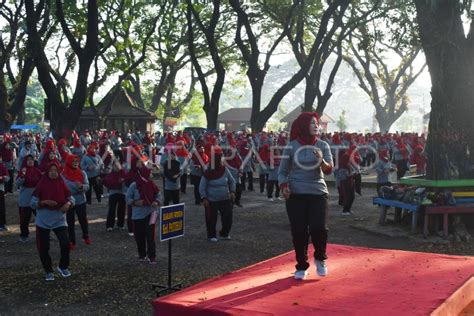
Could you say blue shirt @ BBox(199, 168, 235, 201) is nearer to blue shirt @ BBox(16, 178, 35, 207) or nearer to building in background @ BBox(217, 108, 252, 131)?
blue shirt @ BBox(16, 178, 35, 207)

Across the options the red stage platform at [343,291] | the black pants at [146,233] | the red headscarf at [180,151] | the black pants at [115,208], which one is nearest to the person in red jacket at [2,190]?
the black pants at [115,208]

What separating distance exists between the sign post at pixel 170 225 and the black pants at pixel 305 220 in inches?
74.0

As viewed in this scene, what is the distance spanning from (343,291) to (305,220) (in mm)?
934

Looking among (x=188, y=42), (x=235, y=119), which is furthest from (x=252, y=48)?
(x=235, y=119)

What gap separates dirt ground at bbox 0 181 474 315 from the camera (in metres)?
7.71

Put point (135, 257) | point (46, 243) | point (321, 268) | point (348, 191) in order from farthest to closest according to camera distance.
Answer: point (348, 191), point (135, 257), point (46, 243), point (321, 268)

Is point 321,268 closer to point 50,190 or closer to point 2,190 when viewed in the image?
point 50,190

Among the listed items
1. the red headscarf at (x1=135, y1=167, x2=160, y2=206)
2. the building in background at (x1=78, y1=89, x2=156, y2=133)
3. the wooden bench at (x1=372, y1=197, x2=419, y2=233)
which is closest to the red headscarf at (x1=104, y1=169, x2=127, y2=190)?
the red headscarf at (x1=135, y1=167, x2=160, y2=206)

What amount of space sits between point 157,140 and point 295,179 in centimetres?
2850

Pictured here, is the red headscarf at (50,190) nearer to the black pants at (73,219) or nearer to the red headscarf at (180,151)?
the black pants at (73,219)

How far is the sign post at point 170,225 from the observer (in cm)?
747

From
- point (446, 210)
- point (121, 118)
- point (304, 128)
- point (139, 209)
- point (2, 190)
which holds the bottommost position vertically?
point (446, 210)

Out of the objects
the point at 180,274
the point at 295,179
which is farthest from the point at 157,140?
the point at 295,179

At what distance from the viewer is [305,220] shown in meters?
6.34
